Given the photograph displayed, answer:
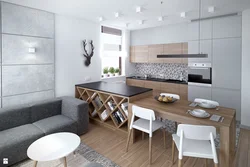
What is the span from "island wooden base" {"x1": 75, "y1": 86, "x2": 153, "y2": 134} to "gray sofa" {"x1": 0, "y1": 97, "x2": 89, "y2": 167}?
44 centimetres

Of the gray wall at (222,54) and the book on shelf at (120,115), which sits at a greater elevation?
the gray wall at (222,54)

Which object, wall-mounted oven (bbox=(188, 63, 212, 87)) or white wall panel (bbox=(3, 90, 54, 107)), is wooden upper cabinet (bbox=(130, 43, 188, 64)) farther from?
white wall panel (bbox=(3, 90, 54, 107))

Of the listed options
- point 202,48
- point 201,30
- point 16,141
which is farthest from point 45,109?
point 201,30

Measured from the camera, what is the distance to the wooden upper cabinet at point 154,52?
4.96 m

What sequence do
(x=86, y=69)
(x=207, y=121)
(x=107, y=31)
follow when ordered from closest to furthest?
1. (x=207, y=121)
2. (x=86, y=69)
3. (x=107, y=31)

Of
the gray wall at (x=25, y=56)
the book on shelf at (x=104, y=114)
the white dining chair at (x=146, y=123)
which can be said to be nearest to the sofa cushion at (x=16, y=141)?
the gray wall at (x=25, y=56)

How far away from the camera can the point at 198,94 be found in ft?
13.8

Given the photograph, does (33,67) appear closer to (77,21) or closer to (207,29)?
(77,21)

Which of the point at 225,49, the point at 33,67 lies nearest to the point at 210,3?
the point at 225,49

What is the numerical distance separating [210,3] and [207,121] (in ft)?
7.71

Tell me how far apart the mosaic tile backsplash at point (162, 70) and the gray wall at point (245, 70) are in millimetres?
1593

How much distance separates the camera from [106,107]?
11.1ft

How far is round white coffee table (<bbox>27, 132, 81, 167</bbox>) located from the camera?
1731 millimetres

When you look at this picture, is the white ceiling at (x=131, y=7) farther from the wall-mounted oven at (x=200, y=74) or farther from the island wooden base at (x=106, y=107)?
the island wooden base at (x=106, y=107)
